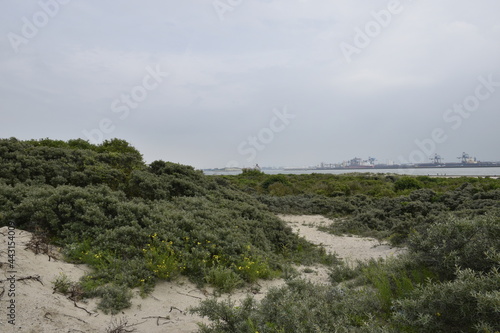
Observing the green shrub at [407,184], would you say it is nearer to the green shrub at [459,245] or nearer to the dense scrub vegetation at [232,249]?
the dense scrub vegetation at [232,249]

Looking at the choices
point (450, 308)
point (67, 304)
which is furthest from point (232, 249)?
point (450, 308)

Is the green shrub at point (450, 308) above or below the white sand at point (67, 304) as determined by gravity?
above

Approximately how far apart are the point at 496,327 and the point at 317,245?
24.9 feet

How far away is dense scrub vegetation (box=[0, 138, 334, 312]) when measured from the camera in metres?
5.44

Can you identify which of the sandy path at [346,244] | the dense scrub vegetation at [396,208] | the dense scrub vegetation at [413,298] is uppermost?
the dense scrub vegetation at [413,298]

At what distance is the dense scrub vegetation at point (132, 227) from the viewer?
5.44 metres

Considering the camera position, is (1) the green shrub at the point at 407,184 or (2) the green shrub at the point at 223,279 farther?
(1) the green shrub at the point at 407,184

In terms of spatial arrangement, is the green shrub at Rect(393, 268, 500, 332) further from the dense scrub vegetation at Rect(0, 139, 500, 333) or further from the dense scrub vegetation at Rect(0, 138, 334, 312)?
the dense scrub vegetation at Rect(0, 138, 334, 312)

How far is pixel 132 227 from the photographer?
20.4 ft

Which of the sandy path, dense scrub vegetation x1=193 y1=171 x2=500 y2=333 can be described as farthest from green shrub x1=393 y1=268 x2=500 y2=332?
the sandy path

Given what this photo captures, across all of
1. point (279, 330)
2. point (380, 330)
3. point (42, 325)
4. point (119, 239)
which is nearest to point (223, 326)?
point (279, 330)

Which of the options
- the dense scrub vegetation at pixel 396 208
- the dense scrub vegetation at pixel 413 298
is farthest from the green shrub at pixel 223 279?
the dense scrub vegetation at pixel 396 208

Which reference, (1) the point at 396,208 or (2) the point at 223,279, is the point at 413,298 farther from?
(1) the point at 396,208

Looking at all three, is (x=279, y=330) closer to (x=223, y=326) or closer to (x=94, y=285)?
(x=223, y=326)
